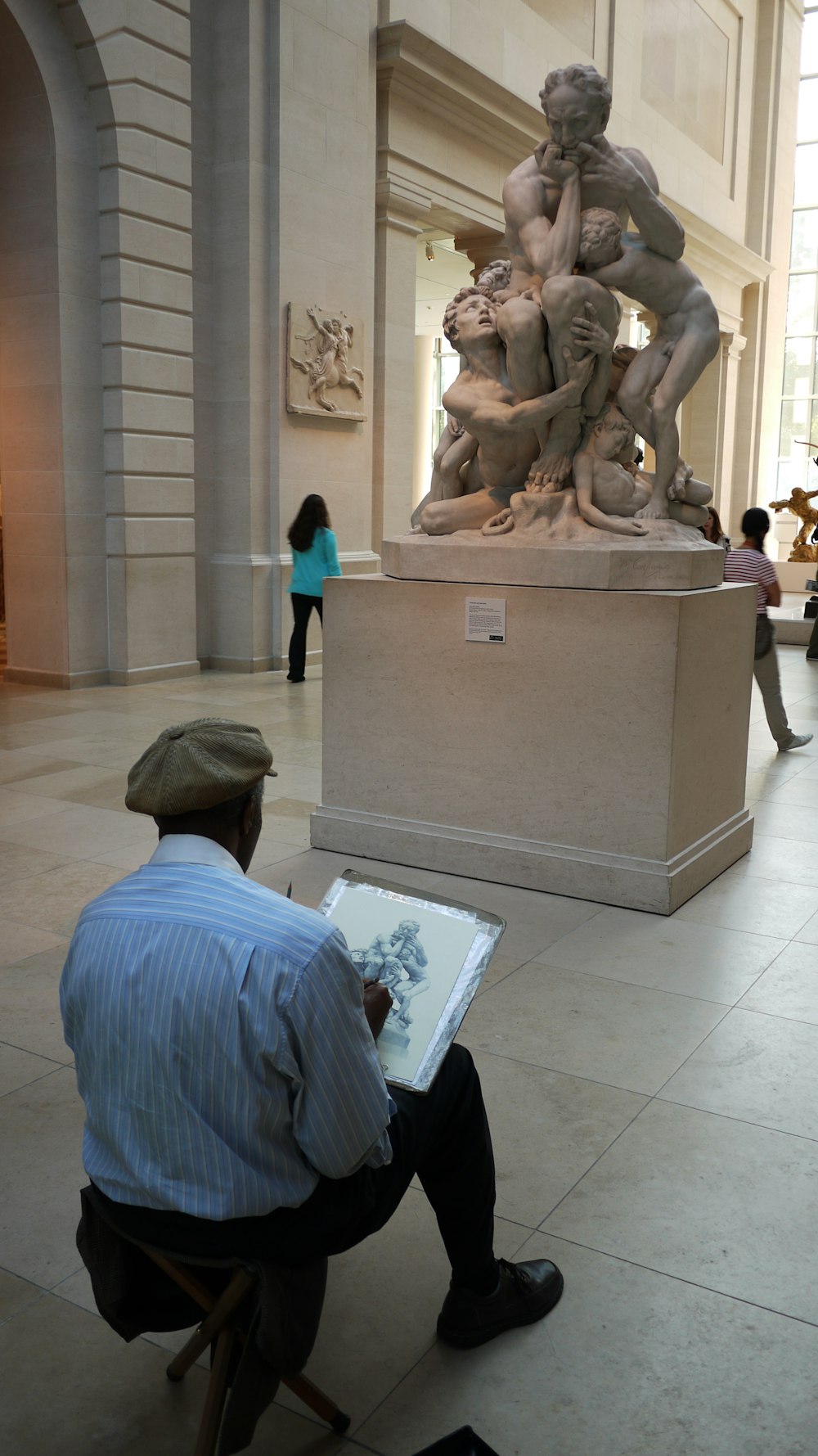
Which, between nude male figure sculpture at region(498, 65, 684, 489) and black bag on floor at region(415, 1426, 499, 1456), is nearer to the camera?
black bag on floor at region(415, 1426, 499, 1456)

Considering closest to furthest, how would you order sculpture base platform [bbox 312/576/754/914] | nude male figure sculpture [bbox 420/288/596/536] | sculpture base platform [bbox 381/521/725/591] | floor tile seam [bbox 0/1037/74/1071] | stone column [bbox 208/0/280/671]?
floor tile seam [bbox 0/1037/74/1071], sculpture base platform [bbox 312/576/754/914], sculpture base platform [bbox 381/521/725/591], nude male figure sculpture [bbox 420/288/596/536], stone column [bbox 208/0/280/671]

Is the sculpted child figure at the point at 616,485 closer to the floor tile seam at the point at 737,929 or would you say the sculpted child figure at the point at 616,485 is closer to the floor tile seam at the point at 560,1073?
the floor tile seam at the point at 737,929

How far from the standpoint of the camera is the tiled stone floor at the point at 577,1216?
93.0 inches

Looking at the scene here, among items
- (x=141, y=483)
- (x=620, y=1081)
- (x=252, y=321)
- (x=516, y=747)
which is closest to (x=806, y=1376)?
(x=620, y=1081)

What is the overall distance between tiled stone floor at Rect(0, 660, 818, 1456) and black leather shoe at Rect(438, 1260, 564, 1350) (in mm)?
39

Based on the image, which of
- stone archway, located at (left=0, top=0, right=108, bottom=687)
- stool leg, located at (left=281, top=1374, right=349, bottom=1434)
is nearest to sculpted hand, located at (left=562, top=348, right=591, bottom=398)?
stool leg, located at (left=281, top=1374, right=349, bottom=1434)

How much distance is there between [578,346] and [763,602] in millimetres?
3575

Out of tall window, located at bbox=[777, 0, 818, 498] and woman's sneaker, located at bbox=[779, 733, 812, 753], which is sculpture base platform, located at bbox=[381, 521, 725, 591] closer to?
woman's sneaker, located at bbox=[779, 733, 812, 753]

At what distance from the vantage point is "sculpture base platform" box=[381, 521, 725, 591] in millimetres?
5449

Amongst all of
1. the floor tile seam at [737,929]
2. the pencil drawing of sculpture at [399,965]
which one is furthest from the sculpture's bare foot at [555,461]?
the pencil drawing of sculpture at [399,965]

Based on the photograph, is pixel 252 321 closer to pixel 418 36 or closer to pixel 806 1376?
pixel 418 36

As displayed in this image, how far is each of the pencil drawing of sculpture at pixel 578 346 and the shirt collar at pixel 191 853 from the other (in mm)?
4013

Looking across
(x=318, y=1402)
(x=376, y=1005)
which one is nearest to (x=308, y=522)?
(x=376, y=1005)

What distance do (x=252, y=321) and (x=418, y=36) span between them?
4.34 metres
